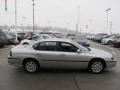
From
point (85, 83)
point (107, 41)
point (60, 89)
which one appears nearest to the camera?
point (60, 89)

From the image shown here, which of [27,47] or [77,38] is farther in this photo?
[77,38]

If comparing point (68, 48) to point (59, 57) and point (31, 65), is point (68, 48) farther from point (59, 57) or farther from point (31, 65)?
point (31, 65)

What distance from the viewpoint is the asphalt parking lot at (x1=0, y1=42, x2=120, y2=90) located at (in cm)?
644

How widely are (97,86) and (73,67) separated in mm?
1929

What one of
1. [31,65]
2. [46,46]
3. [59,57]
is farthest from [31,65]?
[59,57]

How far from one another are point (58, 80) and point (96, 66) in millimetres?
2023

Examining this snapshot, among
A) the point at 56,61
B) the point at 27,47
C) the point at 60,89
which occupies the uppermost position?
the point at 27,47

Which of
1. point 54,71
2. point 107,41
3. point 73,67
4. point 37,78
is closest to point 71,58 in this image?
point 73,67

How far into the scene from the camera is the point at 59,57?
27.1 feet

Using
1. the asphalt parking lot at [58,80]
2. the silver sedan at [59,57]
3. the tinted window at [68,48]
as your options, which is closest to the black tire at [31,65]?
the silver sedan at [59,57]

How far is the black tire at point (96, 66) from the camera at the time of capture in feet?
27.5

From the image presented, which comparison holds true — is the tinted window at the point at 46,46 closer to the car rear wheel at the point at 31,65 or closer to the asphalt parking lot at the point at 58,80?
the car rear wheel at the point at 31,65

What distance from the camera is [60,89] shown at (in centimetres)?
619

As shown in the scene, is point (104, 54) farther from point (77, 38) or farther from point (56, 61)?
point (77, 38)
